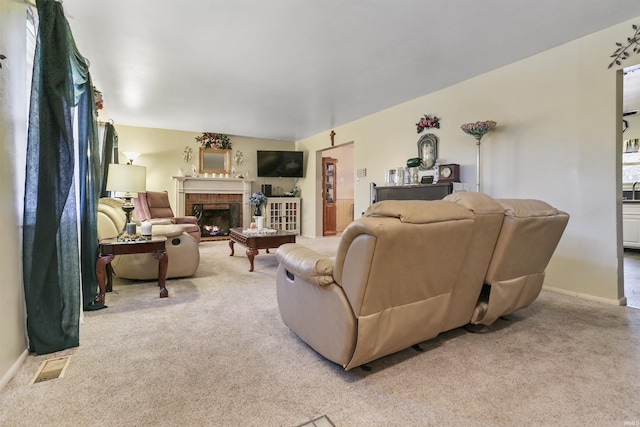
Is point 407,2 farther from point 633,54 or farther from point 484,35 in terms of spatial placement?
point 633,54

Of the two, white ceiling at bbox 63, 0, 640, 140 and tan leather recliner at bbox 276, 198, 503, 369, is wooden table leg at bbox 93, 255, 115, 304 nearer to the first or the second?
tan leather recliner at bbox 276, 198, 503, 369

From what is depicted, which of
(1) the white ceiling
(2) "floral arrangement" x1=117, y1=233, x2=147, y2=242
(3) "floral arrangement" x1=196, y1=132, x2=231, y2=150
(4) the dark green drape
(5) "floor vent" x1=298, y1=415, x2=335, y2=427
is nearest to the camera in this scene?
(5) "floor vent" x1=298, y1=415, x2=335, y2=427

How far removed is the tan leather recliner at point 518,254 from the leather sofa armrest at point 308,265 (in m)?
1.08

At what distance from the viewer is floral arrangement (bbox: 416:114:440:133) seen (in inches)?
166

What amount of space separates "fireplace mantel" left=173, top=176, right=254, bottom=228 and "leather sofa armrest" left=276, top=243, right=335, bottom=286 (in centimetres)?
542

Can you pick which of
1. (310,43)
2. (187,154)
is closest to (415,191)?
(310,43)

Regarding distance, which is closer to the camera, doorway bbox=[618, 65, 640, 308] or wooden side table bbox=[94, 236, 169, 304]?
wooden side table bbox=[94, 236, 169, 304]

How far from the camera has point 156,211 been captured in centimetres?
549

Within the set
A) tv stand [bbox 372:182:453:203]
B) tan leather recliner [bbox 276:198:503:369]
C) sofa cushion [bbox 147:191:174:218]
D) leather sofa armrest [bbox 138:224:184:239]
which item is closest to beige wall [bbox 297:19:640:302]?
tv stand [bbox 372:182:453:203]

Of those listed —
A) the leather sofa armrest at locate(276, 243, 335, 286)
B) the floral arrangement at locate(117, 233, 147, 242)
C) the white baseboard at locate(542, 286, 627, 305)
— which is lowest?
the white baseboard at locate(542, 286, 627, 305)

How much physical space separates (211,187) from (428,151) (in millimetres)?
4728

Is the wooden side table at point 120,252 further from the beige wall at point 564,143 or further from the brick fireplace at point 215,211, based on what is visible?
the brick fireplace at point 215,211

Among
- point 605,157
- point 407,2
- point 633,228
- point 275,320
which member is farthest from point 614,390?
point 633,228

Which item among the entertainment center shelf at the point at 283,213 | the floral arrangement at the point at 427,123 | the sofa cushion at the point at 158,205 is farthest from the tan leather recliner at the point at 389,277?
the entertainment center shelf at the point at 283,213
